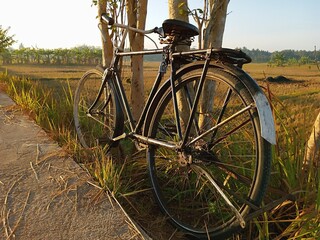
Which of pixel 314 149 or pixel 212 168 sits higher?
pixel 314 149

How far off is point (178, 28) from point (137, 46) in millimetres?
1730

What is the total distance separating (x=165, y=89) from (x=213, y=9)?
104 centimetres

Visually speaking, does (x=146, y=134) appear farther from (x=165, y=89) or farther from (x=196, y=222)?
(x=196, y=222)

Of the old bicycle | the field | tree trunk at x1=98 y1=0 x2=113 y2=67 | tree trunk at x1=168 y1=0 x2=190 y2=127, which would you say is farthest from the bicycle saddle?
tree trunk at x1=98 y1=0 x2=113 y2=67

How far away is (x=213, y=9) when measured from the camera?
246 cm

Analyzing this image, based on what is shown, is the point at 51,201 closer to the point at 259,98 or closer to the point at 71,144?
the point at 71,144

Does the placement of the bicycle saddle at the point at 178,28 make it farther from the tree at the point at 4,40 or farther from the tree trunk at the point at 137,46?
the tree at the point at 4,40

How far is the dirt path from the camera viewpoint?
56.8 inches

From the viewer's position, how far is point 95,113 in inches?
111

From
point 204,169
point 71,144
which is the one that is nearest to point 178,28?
point 204,169

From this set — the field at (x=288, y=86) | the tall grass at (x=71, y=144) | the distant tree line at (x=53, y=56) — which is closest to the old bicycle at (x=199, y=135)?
the tall grass at (x=71, y=144)

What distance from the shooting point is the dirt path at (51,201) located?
144 centimetres

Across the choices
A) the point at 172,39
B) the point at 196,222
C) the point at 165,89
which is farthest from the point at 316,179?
the point at 172,39

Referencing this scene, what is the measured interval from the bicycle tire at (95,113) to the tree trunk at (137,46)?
0.47 m
